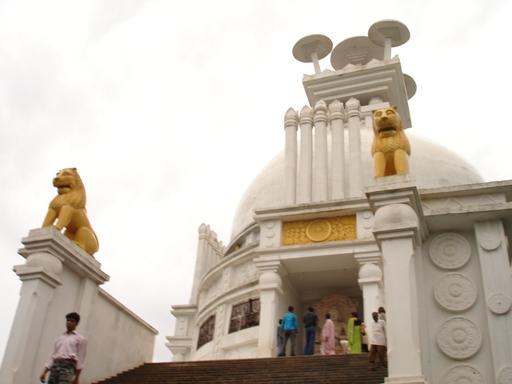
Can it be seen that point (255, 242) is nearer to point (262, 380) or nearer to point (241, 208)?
point (241, 208)

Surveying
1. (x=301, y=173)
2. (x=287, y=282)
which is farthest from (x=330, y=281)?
(x=301, y=173)

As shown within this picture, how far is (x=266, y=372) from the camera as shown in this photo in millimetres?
10883

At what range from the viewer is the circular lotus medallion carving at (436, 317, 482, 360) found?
8.90 meters

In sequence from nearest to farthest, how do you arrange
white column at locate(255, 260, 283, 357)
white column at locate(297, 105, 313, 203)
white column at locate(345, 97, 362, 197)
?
white column at locate(255, 260, 283, 357) < white column at locate(345, 97, 362, 197) < white column at locate(297, 105, 313, 203)

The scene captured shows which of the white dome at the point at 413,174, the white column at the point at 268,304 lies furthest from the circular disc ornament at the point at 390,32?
the white column at the point at 268,304

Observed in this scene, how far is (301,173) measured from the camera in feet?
63.4

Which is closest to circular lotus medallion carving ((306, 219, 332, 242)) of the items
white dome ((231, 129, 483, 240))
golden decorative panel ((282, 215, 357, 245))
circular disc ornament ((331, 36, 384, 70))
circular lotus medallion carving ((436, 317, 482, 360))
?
golden decorative panel ((282, 215, 357, 245))

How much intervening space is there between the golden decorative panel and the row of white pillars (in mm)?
1636

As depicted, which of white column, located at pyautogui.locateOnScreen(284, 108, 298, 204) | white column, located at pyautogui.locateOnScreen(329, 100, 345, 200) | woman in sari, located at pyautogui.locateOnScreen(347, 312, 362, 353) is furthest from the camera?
white column, located at pyautogui.locateOnScreen(284, 108, 298, 204)

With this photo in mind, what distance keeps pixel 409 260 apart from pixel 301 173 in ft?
34.5

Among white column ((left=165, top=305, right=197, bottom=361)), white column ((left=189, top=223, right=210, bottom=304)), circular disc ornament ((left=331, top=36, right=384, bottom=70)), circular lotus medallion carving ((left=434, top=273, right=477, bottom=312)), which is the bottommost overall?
circular lotus medallion carving ((left=434, top=273, right=477, bottom=312))

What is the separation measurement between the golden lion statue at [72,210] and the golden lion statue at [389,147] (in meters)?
5.45

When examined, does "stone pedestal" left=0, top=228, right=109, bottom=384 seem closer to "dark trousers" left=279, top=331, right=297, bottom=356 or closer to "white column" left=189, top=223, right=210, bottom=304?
"dark trousers" left=279, top=331, right=297, bottom=356

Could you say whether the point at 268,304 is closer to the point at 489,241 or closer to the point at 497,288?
the point at 489,241
